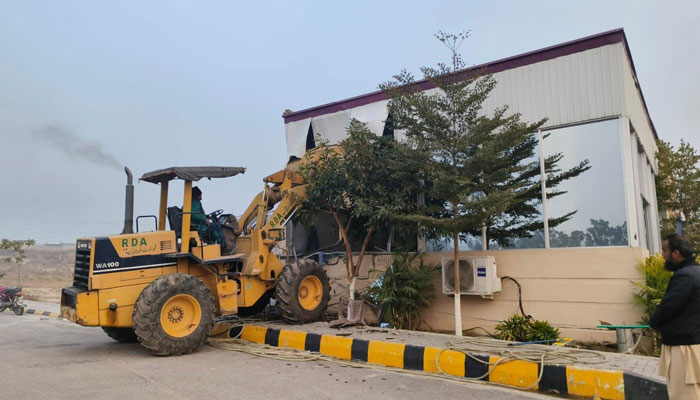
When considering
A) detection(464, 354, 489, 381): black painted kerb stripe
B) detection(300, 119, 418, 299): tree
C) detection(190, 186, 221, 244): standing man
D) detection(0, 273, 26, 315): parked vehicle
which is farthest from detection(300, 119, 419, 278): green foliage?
detection(0, 273, 26, 315): parked vehicle

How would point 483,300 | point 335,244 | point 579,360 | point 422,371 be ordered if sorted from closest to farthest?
point 579,360 → point 422,371 → point 483,300 → point 335,244

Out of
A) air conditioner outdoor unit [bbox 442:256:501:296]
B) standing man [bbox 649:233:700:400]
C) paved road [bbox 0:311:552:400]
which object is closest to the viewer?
standing man [bbox 649:233:700:400]

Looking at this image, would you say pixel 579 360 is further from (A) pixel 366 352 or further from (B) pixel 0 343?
(B) pixel 0 343

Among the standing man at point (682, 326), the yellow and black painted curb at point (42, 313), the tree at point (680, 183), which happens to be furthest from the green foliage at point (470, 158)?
the yellow and black painted curb at point (42, 313)

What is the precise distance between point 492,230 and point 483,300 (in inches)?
50.4

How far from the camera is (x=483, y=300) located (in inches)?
358

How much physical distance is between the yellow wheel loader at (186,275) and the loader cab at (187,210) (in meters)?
0.02

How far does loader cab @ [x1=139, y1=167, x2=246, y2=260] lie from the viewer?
8.23m

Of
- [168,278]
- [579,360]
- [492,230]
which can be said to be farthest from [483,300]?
[168,278]

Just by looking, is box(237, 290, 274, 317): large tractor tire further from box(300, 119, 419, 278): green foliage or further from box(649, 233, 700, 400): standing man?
box(649, 233, 700, 400): standing man

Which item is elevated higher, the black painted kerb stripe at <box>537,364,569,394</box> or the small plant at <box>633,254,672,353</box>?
the small plant at <box>633,254,672,353</box>

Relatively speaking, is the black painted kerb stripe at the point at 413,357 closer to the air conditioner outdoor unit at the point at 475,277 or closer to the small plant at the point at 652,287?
the air conditioner outdoor unit at the point at 475,277

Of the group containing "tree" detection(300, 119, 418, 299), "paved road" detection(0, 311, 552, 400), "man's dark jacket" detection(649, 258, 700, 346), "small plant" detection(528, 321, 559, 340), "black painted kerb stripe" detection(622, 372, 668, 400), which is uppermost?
"tree" detection(300, 119, 418, 299)

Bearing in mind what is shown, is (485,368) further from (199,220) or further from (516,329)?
(199,220)
